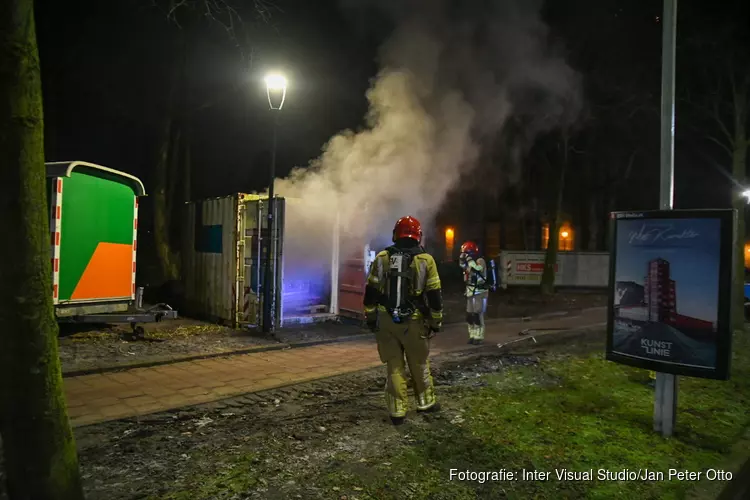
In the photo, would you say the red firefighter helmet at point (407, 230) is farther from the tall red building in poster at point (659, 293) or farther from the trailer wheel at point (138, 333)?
the trailer wheel at point (138, 333)

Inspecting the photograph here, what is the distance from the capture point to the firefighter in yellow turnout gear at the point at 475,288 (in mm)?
9336

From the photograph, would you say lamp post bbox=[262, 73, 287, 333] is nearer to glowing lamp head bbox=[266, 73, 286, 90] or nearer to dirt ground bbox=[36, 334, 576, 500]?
glowing lamp head bbox=[266, 73, 286, 90]

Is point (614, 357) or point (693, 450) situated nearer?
Answer: point (693, 450)

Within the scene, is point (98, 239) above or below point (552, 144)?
below

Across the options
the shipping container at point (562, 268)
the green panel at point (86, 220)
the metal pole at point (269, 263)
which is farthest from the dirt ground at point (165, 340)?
the shipping container at point (562, 268)

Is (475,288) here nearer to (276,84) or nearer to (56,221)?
(276,84)

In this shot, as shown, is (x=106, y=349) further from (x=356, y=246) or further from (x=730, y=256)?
(x=730, y=256)

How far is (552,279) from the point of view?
21.1m

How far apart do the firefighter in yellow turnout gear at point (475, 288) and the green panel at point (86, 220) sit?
6065 millimetres

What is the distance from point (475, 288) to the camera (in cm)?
936

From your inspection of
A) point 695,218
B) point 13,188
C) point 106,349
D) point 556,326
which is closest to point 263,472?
point 13,188

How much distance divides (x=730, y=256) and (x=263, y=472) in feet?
14.6

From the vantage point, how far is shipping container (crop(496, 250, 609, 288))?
2319cm

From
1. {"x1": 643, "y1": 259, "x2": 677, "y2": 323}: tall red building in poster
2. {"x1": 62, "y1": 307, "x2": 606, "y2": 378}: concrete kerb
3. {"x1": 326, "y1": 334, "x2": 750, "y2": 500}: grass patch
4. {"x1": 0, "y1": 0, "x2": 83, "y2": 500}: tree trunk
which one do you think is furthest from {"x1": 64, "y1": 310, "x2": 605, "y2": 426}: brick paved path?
{"x1": 643, "y1": 259, "x2": 677, "y2": 323}: tall red building in poster
